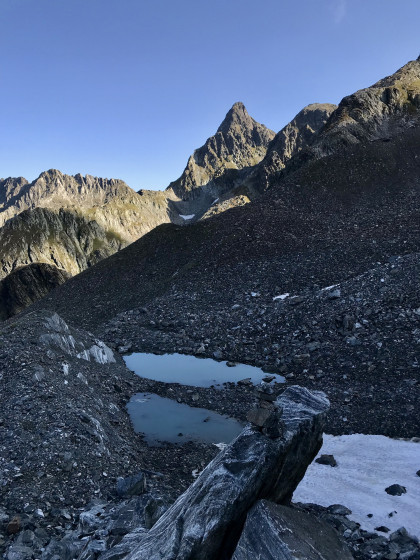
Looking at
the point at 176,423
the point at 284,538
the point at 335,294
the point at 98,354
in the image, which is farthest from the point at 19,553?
the point at 335,294

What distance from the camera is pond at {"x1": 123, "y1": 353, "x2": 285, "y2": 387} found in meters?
20.6

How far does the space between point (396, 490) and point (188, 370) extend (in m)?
14.2

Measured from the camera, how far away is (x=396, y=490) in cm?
988

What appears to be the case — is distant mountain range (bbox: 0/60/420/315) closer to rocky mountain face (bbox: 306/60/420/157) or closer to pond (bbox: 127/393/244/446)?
rocky mountain face (bbox: 306/60/420/157)

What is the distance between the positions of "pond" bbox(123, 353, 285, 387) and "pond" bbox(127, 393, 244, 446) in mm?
2490

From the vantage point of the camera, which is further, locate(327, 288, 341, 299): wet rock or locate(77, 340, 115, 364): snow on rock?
locate(327, 288, 341, 299): wet rock

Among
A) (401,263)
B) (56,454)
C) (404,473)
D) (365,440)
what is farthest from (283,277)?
(56,454)

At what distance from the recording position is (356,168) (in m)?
51.9

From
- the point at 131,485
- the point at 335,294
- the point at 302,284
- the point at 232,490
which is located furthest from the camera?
the point at 302,284

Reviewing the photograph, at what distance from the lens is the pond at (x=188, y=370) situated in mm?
20612

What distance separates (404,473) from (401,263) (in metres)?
17.4

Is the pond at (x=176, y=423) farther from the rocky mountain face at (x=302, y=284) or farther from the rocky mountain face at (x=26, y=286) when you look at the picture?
the rocky mountain face at (x=26, y=286)

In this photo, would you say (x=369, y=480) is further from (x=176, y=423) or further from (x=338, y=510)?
(x=176, y=423)

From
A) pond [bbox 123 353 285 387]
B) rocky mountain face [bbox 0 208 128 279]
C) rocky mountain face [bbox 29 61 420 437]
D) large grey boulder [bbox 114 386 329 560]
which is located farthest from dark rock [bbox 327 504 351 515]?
rocky mountain face [bbox 0 208 128 279]
